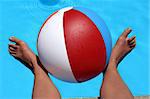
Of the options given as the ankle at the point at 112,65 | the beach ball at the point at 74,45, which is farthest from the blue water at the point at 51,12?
the beach ball at the point at 74,45

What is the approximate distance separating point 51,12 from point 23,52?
1.79 m

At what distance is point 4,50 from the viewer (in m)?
4.17

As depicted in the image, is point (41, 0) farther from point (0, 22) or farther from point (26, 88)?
point (26, 88)

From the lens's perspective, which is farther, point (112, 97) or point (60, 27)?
point (112, 97)

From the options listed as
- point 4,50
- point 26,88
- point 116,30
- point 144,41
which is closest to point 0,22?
point 4,50

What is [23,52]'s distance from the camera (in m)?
2.82

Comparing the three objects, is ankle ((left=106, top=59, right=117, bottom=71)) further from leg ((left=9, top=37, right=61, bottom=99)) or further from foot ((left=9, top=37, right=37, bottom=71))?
foot ((left=9, top=37, right=37, bottom=71))

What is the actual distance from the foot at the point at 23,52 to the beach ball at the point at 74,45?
1.17 ft

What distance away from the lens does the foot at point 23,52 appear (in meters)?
2.74

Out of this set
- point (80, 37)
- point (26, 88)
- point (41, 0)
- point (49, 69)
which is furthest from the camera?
point (41, 0)

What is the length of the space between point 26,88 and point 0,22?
959 millimetres

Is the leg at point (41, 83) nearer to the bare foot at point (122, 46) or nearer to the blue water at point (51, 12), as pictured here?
the bare foot at point (122, 46)

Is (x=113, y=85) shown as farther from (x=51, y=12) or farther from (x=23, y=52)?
(x=51, y=12)

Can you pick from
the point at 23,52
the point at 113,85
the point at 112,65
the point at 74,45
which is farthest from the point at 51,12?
the point at 74,45
